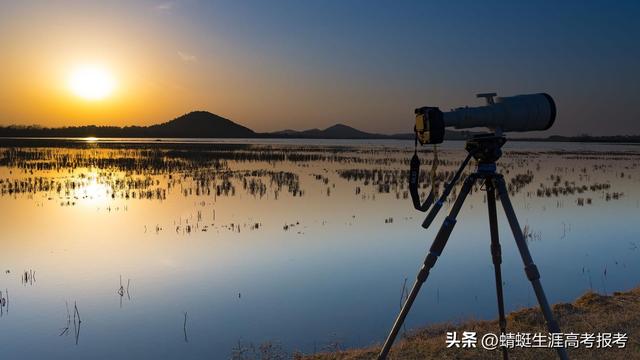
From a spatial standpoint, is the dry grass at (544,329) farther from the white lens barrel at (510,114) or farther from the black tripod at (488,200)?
the white lens barrel at (510,114)

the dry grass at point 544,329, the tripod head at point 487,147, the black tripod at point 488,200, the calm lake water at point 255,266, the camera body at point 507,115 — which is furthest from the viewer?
the calm lake water at point 255,266

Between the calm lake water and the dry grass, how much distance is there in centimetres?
85

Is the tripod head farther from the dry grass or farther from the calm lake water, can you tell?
the calm lake water

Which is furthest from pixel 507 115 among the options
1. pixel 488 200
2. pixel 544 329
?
pixel 544 329

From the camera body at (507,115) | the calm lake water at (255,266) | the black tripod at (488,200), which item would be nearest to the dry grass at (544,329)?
the calm lake water at (255,266)

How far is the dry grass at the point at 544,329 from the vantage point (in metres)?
4.99

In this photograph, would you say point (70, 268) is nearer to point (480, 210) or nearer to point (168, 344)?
point (168, 344)

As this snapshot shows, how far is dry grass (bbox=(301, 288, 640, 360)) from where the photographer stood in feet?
16.4

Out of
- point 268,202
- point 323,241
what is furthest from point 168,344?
point 268,202

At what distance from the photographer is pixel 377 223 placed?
1377 centimetres

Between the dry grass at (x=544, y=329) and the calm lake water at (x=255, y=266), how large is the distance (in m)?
0.85

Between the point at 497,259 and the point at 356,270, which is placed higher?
the point at 497,259

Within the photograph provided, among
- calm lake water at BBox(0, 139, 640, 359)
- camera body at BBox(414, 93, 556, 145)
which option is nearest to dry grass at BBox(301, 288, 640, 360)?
calm lake water at BBox(0, 139, 640, 359)

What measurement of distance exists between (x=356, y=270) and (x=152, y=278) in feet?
11.8
